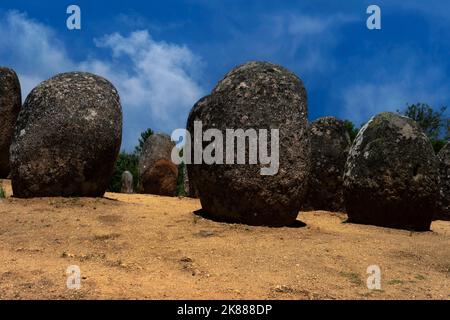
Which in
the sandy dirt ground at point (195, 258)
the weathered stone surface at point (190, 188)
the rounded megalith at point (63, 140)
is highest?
the rounded megalith at point (63, 140)

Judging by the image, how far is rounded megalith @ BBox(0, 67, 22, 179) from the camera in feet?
53.1

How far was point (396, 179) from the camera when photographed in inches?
371

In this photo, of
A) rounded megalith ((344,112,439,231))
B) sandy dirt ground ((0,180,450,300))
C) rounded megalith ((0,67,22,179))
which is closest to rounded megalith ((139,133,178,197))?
rounded megalith ((0,67,22,179))

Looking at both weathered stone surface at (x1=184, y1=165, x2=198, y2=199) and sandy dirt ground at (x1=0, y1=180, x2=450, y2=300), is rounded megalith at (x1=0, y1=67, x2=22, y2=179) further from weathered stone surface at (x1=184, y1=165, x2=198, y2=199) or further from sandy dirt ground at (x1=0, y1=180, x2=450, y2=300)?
sandy dirt ground at (x1=0, y1=180, x2=450, y2=300)

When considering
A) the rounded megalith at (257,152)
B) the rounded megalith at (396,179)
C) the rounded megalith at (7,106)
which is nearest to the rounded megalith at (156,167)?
the rounded megalith at (7,106)

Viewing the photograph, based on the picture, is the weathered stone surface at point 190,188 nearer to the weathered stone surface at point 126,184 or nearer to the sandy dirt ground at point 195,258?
the weathered stone surface at point 126,184

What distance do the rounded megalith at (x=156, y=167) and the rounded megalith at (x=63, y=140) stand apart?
10.1 meters

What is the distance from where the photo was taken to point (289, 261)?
19.0 ft

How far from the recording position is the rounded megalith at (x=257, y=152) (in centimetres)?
786

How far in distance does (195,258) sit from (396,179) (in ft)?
16.8

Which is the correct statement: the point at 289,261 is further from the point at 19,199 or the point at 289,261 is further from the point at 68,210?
the point at 19,199

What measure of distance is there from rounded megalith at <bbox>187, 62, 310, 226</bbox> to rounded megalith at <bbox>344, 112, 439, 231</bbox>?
6.66 ft

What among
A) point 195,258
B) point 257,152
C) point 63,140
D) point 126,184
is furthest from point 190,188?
point 195,258
